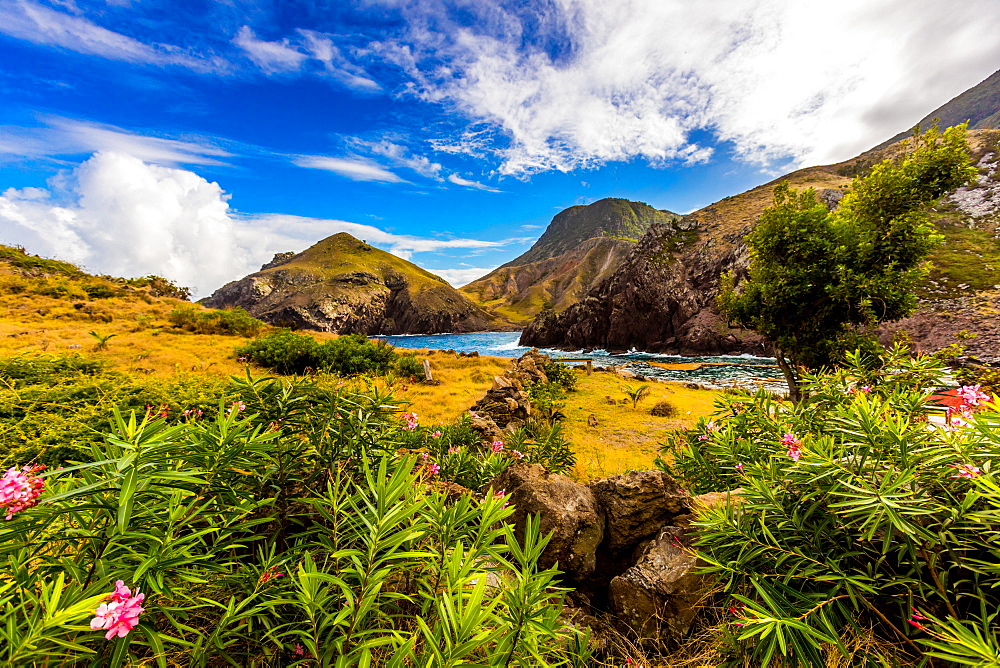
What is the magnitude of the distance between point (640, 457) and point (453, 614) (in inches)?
261

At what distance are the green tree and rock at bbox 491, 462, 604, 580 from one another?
699 centimetres

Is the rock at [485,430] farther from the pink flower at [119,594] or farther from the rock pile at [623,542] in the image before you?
the pink flower at [119,594]

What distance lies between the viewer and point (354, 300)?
340 ft

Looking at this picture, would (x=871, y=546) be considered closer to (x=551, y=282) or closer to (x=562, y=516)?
(x=562, y=516)

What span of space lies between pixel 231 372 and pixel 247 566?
10.7 meters

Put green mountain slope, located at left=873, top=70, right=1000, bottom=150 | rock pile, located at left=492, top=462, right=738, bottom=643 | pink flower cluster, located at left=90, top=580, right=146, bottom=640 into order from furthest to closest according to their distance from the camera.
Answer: green mountain slope, located at left=873, top=70, right=1000, bottom=150, rock pile, located at left=492, top=462, right=738, bottom=643, pink flower cluster, located at left=90, top=580, right=146, bottom=640

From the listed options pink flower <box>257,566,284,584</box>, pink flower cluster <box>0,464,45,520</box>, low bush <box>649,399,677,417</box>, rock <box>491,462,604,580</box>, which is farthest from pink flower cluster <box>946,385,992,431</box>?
low bush <box>649,399,677,417</box>

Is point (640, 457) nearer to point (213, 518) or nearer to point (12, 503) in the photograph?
point (213, 518)

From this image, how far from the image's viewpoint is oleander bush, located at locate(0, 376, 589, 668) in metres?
1.14

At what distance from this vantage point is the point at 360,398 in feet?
7.88

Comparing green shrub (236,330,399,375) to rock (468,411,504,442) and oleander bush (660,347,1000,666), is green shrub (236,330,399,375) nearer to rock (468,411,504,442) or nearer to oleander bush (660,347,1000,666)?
rock (468,411,504,442)

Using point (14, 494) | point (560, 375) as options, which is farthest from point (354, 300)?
point (14, 494)

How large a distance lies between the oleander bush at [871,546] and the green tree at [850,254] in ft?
22.0

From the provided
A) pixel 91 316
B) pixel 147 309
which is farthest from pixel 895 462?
pixel 147 309
